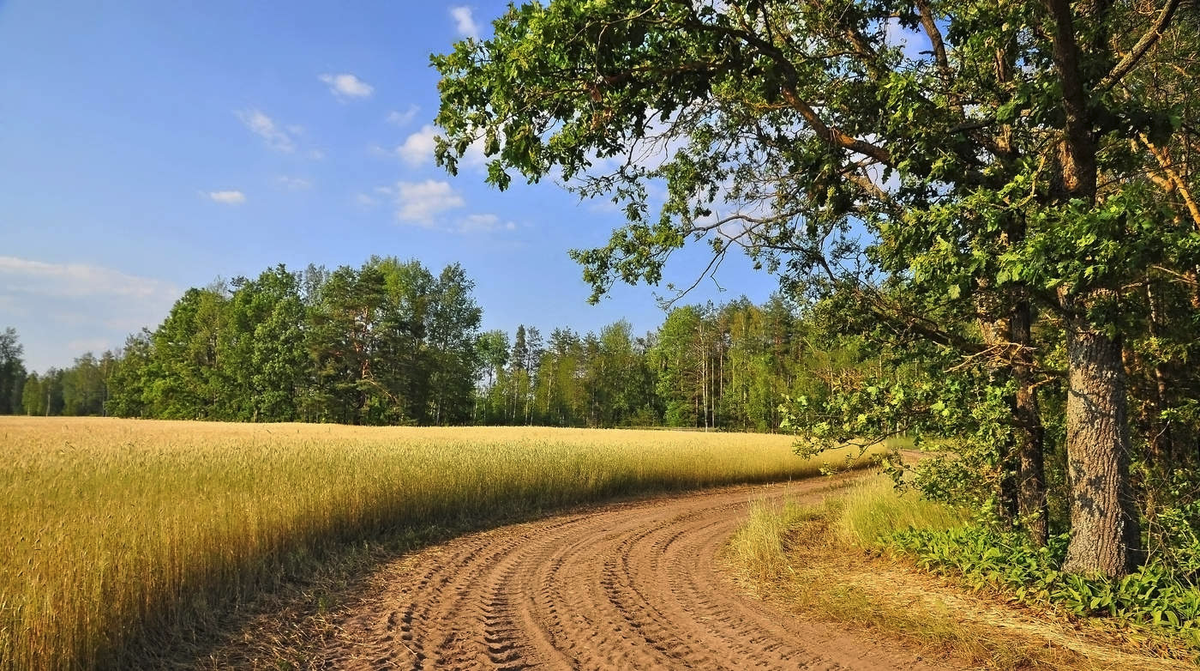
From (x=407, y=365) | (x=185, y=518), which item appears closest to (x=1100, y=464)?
(x=185, y=518)

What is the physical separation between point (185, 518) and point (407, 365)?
155ft

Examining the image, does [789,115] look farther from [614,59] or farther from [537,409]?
[537,409]

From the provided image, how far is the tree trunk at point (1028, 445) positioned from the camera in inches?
251

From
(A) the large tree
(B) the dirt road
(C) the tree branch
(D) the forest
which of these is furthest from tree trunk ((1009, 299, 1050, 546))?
(D) the forest

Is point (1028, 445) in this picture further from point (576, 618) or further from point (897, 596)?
point (576, 618)

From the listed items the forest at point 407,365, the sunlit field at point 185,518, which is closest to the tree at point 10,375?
the forest at point 407,365

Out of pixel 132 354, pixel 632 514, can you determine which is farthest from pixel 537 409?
pixel 632 514

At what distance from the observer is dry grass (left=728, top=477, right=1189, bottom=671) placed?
14.5ft

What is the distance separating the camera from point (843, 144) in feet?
20.1

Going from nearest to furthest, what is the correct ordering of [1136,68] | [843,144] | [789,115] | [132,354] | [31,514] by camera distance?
1. [31,514]
2. [843,144]
3. [1136,68]
4. [789,115]
5. [132,354]

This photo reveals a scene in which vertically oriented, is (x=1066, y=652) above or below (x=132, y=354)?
below

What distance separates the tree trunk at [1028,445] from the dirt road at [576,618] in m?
2.98

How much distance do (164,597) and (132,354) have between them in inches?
2840

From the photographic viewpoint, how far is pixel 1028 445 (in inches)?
262
